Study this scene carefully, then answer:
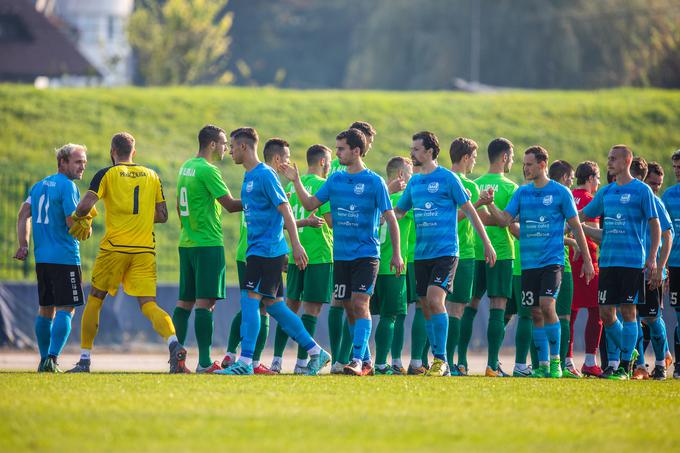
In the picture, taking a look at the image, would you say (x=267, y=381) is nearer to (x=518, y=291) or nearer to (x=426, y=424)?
(x=426, y=424)

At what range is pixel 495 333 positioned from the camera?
1280 centimetres

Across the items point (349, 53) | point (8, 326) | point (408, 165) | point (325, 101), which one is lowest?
point (8, 326)

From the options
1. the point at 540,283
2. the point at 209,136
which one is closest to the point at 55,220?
Result: the point at 209,136

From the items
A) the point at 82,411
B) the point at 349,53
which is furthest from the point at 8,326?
the point at 349,53

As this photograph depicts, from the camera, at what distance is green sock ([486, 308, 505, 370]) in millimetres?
12812

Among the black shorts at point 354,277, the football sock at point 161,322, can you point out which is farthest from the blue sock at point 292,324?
the football sock at point 161,322

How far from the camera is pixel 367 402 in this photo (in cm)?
887

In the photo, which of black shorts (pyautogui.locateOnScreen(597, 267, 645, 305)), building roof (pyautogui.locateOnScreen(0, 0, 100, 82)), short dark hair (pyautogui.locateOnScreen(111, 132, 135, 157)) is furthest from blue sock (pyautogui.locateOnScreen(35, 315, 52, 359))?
building roof (pyautogui.locateOnScreen(0, 0, 100, 82))

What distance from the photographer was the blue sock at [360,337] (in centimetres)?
1145

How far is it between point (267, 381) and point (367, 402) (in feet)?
5.79

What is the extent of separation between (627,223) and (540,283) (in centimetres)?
117

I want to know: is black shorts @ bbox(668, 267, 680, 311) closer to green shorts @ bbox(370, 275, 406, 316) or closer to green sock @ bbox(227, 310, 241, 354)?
green shorts @ bbox(370, 275, 406, 316)

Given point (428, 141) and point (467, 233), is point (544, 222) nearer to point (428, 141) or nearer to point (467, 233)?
point (467, 233)

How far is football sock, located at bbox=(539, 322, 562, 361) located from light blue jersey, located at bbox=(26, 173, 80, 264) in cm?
507
